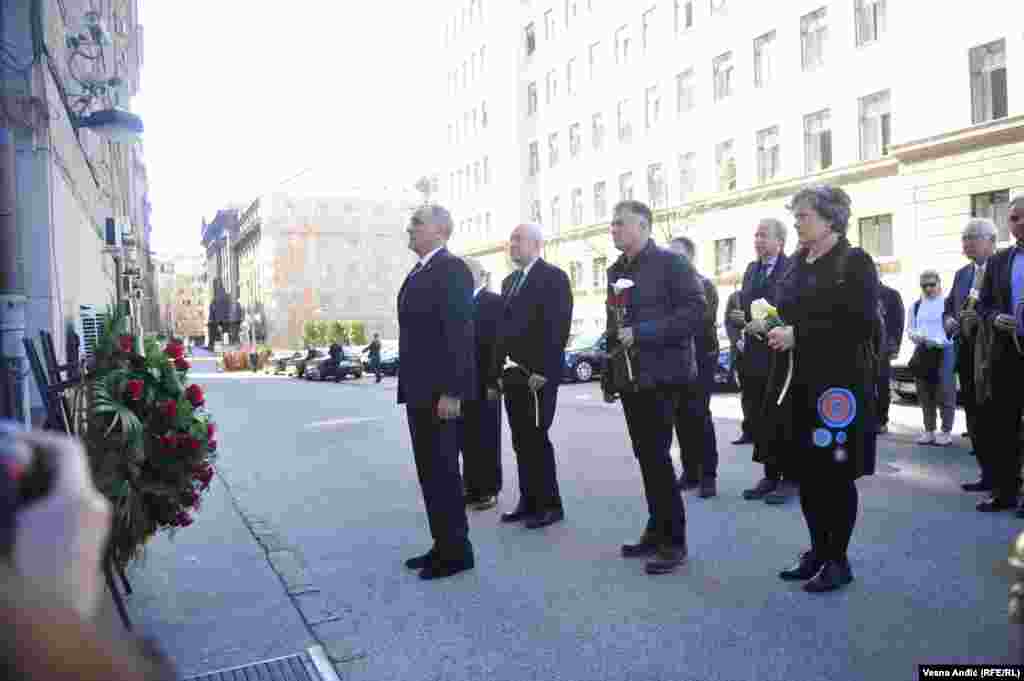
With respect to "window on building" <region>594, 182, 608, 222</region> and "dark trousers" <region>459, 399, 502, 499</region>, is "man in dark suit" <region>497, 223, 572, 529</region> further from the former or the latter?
"window on building" <region>594, 182, 608, 222</region>

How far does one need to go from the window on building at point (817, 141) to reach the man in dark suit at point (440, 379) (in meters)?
29.9

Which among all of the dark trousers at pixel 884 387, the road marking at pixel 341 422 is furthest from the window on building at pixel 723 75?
the dark trousers at pixel 884 387

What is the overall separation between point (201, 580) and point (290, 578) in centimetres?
52

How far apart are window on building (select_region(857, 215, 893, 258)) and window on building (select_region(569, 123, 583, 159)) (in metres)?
20.5

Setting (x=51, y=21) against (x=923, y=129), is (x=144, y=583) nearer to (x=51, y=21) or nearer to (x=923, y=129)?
(x=51, y=21)

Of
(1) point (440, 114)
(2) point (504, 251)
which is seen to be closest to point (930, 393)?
(2) point (504, 251)

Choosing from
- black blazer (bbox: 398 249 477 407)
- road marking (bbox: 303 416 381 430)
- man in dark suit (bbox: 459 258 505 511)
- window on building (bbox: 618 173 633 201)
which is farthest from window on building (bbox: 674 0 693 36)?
black blazer (bbox: 398 249 477 407)

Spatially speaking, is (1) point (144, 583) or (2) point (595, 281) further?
(2) point (595, 281)

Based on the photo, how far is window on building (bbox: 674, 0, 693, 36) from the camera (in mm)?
38312

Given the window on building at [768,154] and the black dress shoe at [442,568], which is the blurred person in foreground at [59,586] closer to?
the black dress shoe at [442,568]

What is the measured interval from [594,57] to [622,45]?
2869 millimetres

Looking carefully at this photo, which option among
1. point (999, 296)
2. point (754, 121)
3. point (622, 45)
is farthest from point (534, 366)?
point (622, 45)

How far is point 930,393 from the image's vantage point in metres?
8.92

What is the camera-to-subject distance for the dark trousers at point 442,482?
15.9 feet
